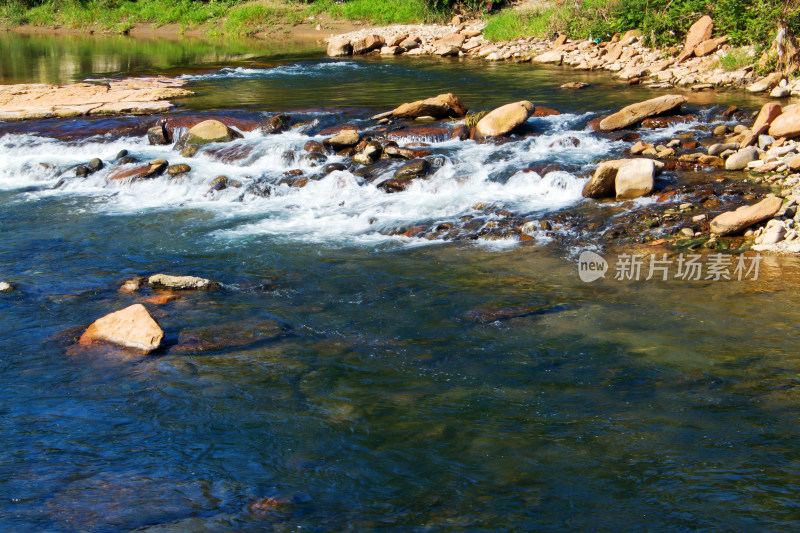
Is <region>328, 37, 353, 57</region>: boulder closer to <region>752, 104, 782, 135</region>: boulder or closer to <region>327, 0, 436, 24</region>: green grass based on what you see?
<region>327, 0, 436, 24</region>: green grass

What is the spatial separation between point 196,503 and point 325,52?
85.1 ft

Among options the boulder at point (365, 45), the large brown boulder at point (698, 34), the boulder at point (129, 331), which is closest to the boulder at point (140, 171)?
the boulder at point (129, 331)

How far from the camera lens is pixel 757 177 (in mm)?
9961

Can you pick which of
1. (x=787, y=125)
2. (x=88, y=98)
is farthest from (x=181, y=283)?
(x=88, y=98)

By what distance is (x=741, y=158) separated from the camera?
406 inches

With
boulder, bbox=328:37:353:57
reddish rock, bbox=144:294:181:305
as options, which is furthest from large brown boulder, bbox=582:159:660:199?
boulder, bbox=328:37:353:57

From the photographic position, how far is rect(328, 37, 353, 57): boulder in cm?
2666

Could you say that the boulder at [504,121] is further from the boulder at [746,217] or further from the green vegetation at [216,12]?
the green vegetation at [216,12]

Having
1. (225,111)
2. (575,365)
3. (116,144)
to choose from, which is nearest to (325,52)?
(225,111)

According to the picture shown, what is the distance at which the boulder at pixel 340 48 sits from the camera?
2666cm

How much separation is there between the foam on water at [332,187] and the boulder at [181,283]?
195cm

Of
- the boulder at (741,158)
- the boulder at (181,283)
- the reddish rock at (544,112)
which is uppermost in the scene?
the reddish rock at (544,112)

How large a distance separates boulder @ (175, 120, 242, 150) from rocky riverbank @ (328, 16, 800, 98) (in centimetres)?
979

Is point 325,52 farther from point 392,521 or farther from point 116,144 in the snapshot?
point 392,521
